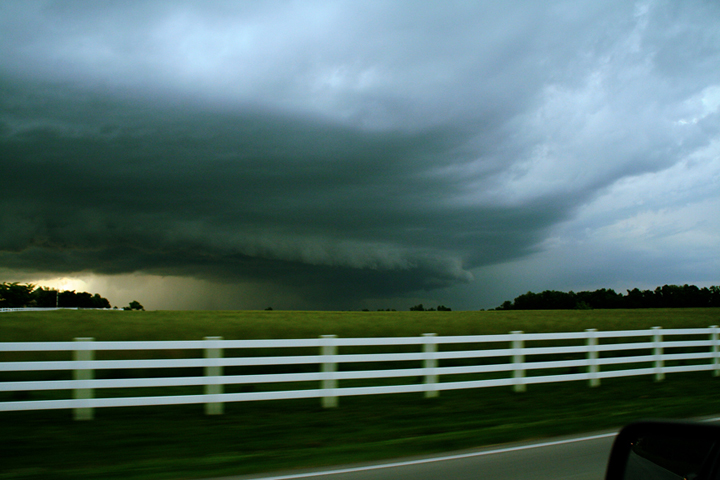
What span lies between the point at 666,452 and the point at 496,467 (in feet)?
16.9

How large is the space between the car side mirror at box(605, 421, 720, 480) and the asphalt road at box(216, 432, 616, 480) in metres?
4.39

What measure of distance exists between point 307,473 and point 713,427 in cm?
556

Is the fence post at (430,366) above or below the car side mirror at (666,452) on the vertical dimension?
below

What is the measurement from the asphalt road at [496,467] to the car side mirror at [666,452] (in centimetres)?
439

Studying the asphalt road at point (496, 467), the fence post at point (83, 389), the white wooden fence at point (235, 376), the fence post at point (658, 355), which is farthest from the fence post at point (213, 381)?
the fence post at point (658, 355)

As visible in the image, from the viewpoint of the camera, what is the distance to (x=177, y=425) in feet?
31.1

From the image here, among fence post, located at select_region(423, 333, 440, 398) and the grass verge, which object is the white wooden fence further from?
the grass verge

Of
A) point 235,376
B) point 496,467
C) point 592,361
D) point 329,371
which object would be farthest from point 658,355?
point 235,376

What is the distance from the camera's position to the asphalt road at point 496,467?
6.13m

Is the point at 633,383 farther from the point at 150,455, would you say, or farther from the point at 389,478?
the point at 150,455

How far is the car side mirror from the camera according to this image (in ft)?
5.58

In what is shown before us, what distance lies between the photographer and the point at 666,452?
188cm

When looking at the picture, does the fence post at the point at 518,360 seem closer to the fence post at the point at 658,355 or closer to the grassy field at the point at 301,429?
the grassy field at the point at 301,429

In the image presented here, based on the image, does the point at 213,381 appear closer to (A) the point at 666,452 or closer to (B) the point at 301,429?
(B) the point at 301,429
